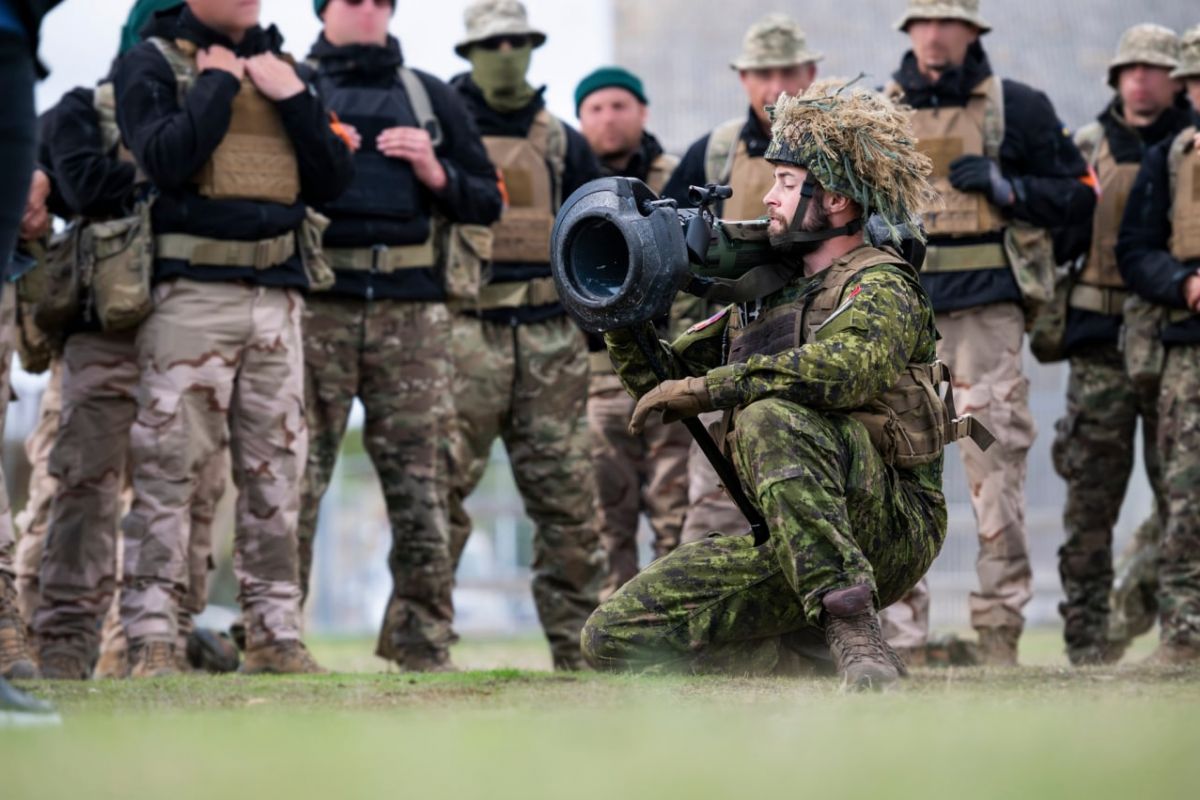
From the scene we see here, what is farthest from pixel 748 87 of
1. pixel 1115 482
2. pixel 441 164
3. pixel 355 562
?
pixel 355 562

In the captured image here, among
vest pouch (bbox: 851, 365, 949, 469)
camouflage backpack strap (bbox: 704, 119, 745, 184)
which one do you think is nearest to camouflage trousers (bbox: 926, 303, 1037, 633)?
camouflage backpack strap (bbox: 704, 119, 745, 184)

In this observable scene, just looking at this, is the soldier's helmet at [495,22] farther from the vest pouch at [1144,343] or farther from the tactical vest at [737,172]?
the vest pouch at [1144,343]

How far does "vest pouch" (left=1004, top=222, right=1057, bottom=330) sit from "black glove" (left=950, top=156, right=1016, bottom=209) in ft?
0.55

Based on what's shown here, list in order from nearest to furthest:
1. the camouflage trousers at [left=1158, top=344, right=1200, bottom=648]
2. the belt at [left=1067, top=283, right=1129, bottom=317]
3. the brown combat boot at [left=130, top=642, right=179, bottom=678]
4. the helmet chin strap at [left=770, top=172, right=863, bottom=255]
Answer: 1. the helmet chin strap at [left=770, top=172, right=863, bottom=255]
2. the brown combat boot at [left=130, top=642, right=179, bottom=678]
3. the camouflage trousers at [left=1158, top=344, right=1200, bottom=648]
4. the belt at [left=1067, top=283, right=1129, bottom=317]

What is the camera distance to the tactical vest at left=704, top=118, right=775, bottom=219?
27.5 feet

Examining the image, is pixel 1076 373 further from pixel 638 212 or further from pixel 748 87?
pixel 638 212

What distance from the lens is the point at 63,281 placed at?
770 centimetres

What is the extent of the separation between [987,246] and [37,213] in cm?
398

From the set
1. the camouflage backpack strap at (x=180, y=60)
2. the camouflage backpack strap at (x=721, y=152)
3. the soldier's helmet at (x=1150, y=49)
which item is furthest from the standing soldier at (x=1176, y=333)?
the camouflage backpack strap at (x=180, y=60)

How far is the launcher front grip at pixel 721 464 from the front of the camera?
5.80 metres

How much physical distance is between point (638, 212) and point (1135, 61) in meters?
4.66

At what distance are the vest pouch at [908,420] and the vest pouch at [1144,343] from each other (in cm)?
295

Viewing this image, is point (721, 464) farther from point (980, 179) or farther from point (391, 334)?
point (980, 179)

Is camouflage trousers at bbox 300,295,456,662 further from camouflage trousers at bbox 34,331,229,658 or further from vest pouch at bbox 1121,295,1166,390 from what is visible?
vest pouch at bbox 1121,295,1166,390
